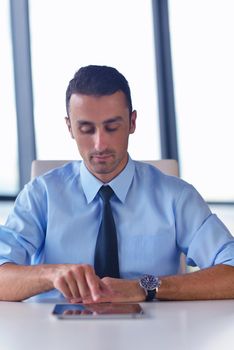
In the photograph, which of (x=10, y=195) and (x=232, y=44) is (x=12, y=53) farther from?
(x=232, y=44)

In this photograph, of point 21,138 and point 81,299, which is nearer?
point 81,299

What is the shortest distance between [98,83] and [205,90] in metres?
2.52

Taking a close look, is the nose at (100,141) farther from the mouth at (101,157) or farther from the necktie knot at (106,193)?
the necktie knot at (106,193)

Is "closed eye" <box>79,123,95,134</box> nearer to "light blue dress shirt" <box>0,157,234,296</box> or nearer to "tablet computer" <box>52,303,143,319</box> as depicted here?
"light blue dress shirt" <box>0,157,234,296</box>

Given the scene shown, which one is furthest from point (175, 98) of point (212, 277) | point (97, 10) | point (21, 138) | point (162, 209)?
point (212, 277)

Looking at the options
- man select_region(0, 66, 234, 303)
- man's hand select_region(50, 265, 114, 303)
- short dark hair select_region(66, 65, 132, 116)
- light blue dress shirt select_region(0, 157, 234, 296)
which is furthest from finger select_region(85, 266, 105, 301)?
short dark hair select_region(66, 65, 132, 116)

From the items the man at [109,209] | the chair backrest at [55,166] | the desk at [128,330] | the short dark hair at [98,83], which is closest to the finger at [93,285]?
the desk at [128,330]

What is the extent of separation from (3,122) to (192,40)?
1.42 meters

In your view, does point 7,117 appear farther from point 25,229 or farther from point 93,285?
point 93,285

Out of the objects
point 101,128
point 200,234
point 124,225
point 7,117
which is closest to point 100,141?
point 101,128

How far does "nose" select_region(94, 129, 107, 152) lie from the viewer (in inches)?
69.9

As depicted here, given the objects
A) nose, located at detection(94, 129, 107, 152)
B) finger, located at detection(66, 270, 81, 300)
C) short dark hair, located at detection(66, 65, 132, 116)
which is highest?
short dark hair, located at detection(66, 65, 132, 116)

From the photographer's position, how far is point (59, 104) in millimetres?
4129

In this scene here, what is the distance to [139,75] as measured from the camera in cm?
445
